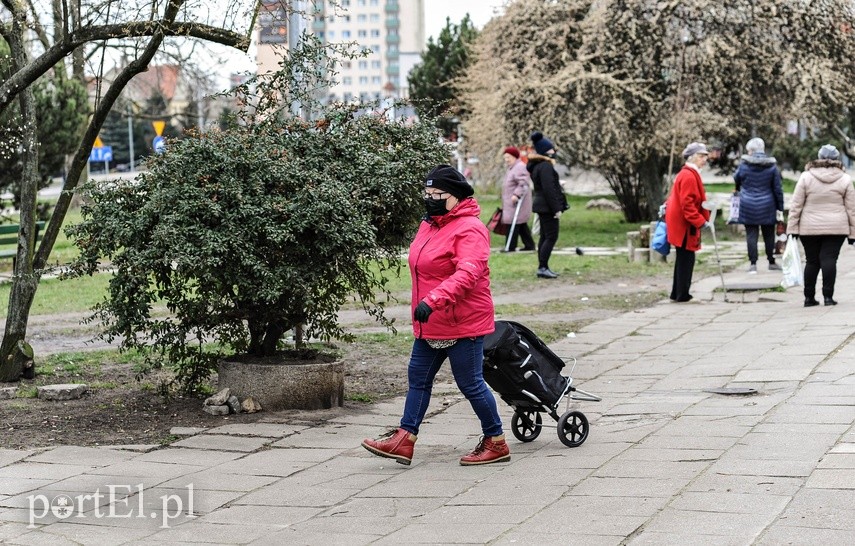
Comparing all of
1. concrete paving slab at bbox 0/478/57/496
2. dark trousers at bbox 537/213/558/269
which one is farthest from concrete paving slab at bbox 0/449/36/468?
dark trousers at bbox 537/213/558/269

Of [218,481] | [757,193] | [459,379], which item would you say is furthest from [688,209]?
[218,481]

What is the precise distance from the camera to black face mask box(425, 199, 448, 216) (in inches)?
268

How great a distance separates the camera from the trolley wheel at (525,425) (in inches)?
290

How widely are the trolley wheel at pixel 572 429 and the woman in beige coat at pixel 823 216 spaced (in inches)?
259

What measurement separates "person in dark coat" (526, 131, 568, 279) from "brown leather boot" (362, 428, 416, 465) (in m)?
10.1

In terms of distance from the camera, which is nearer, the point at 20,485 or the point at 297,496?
the point at 297,496

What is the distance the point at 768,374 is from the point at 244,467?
4.28m

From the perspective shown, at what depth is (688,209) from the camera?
13.5 m

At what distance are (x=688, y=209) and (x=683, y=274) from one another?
33.5 inches

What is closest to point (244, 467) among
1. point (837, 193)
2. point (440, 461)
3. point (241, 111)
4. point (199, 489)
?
point (199, 489)

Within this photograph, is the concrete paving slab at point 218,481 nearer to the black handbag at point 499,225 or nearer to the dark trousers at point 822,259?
the dark trousers at point 822,259

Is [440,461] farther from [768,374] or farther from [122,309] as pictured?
[768,374]

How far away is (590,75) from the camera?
2222 cm

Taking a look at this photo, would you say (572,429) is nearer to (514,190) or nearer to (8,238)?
(514,190)
